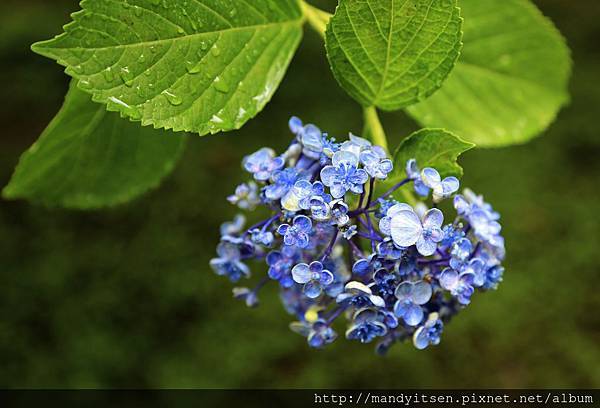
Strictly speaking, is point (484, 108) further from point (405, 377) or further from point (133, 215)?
point (133, 215)

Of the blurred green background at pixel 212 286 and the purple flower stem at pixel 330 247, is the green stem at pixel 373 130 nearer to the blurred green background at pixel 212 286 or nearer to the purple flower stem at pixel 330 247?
the purple flower stem at pixel 330 247

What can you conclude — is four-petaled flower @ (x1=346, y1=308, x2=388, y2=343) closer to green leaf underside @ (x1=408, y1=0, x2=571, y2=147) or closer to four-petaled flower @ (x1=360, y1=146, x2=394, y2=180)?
four-petaled flower @ (x1=360, y1=146, x2=394, y2=180)

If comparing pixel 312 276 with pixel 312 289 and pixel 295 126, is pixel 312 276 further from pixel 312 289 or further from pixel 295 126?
pixel 295 126

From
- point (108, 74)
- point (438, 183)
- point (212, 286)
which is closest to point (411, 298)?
point (438, 183)

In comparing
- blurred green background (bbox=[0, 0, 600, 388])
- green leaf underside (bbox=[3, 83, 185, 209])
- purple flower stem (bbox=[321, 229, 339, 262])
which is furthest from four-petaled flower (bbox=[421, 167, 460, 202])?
blurred green background (bbox=[0, 0, 600, 388])

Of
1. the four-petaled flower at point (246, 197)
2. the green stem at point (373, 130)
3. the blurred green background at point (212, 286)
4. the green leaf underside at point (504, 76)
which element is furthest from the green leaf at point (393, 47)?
the blurred green background at point (212, 286)

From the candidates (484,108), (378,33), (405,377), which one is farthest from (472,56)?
(405,377)
